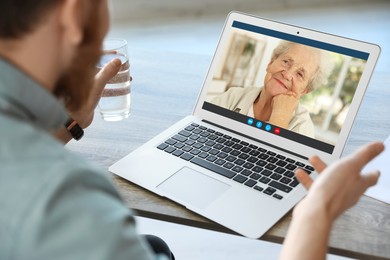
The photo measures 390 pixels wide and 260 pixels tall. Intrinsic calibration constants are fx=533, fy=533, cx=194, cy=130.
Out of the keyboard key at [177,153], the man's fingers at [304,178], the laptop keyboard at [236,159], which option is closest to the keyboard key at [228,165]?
the laptop keyboard at [236,159]

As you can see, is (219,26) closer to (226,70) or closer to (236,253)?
(236,253)

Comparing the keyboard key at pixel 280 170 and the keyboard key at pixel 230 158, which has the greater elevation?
the keyboard key at pixel 280 170

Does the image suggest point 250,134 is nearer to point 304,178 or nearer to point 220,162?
point 220,162

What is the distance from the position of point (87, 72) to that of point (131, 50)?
85 centimetres

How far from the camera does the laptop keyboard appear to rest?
1012 mm

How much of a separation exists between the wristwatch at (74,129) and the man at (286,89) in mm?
337

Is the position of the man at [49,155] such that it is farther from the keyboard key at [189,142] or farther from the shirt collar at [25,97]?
the keyboard key at [189,142]

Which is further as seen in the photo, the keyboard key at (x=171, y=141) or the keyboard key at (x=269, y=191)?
the keyboard key at (x=171, y=141)

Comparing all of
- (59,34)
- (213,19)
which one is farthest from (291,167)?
(213,19)

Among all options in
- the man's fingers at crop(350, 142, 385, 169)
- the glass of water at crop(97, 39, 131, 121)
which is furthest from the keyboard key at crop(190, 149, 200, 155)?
the man's fingers at crop(350, 142, 385, 169)

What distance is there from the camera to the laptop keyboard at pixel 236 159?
1012mm

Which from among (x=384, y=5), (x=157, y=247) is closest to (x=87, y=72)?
(x=157, y=247)

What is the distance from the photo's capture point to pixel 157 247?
1.12m

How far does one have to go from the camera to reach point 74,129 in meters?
1.11
